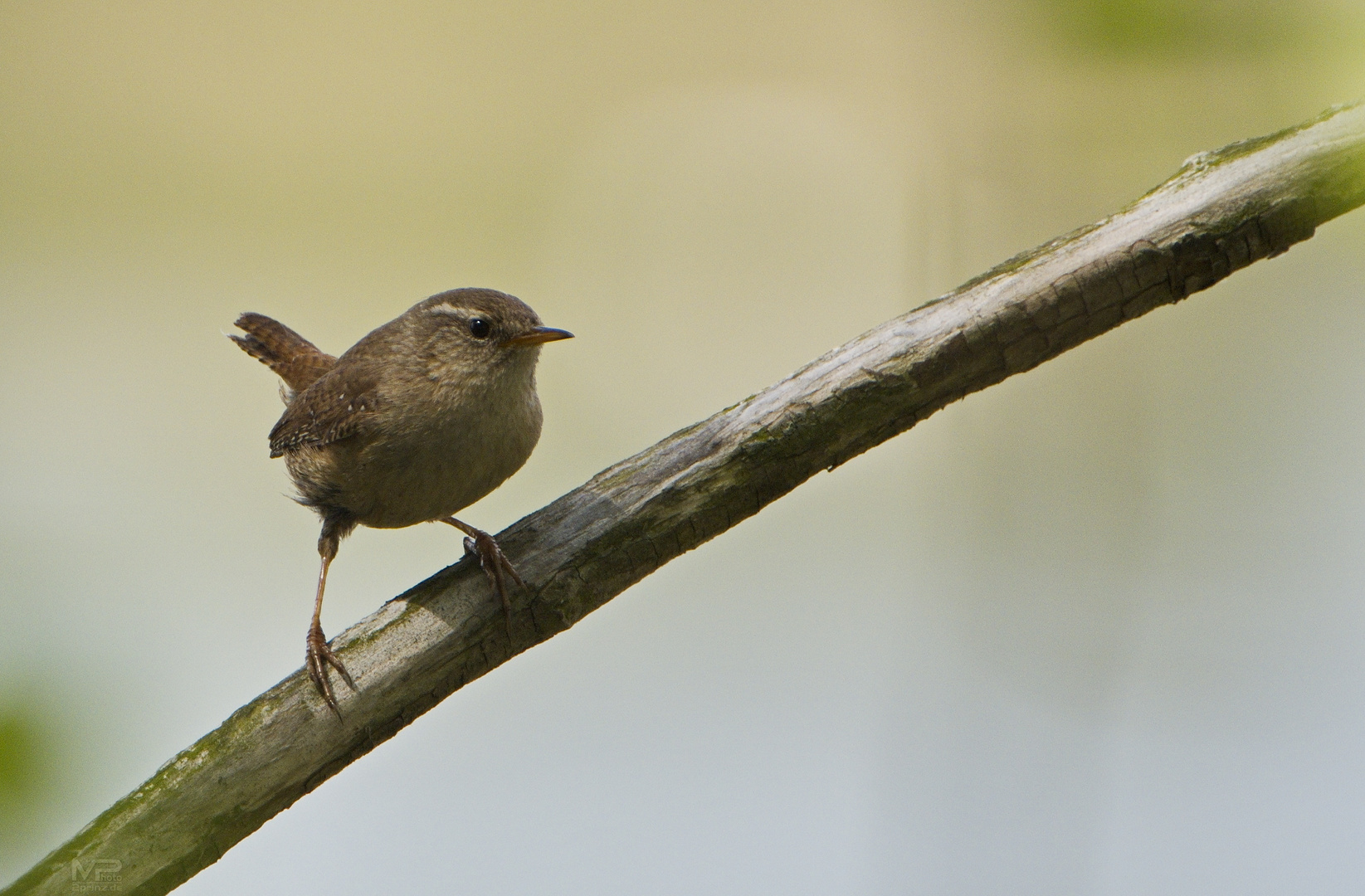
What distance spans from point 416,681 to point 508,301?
0.83 metres

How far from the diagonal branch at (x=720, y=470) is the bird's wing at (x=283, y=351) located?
4.01 ft

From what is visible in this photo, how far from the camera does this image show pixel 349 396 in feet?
6.88

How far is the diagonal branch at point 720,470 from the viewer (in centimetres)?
149

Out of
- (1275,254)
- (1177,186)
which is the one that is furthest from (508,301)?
(1275,254)

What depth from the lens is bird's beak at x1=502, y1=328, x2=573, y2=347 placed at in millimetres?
2026

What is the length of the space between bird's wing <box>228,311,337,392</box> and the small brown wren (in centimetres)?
55

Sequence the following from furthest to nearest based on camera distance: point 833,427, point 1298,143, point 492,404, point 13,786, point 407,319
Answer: point 407,319 < point 492,404 < point 833,427 < point 1298,143 < point 13,786

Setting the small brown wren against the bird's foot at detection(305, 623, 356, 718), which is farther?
the small brown wren

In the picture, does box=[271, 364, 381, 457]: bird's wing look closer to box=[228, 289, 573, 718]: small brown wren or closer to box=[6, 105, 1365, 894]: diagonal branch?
box=[228, 289, 573, 718]: small brown wren

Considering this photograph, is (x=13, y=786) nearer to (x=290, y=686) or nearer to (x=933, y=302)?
(x=290, y=686)

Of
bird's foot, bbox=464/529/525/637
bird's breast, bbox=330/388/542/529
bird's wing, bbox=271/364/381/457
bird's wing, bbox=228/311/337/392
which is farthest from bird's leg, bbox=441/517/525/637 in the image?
bird's wing, bbox=228/311/337/392

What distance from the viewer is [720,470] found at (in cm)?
167

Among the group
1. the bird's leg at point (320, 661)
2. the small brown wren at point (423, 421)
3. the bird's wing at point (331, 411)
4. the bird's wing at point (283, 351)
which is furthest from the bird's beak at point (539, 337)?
the bird's wing at point (283, 351)

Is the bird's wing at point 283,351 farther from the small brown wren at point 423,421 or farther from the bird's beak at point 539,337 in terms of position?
the bird's beak at point 539,337
